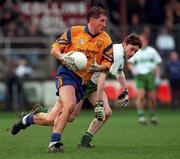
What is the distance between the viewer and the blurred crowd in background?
3050 cm

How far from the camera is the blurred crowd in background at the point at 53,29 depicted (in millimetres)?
30500

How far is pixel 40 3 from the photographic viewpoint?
108 feet

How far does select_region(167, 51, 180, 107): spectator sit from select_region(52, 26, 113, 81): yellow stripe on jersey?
17.0 m

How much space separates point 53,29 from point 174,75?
16.9ft

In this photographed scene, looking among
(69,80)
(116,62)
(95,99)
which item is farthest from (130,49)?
(69,80)

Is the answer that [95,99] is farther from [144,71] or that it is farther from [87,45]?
[144,71]

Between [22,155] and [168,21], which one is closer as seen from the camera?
[22,155]

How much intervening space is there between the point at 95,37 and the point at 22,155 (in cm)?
218

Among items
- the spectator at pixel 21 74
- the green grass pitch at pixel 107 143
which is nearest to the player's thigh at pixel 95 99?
the green grass pitch at pixel 107 143

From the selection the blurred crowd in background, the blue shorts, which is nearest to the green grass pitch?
the blue shorts

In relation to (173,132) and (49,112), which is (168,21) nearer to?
(173,132)

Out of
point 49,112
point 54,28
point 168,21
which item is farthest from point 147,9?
point 49,112

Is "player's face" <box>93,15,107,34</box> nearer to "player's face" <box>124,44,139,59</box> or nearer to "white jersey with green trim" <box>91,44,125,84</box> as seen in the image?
"white jersey with green trim" <box>91,44,125,84</box>

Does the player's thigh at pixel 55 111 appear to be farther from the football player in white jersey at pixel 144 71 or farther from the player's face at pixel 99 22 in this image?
the football player in white jersey at pixel 144 71
